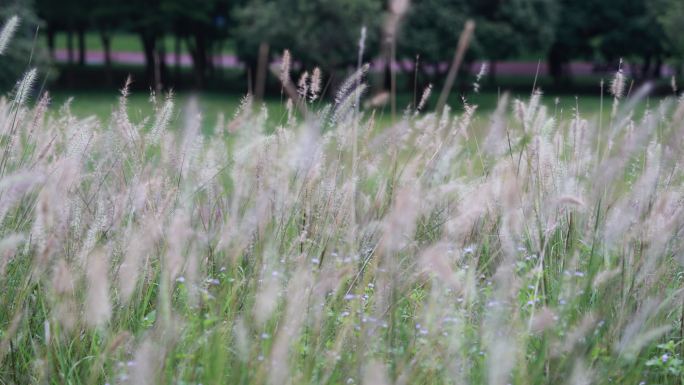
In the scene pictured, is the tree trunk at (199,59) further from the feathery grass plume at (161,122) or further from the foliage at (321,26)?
the feathery grass plume at (161,122)

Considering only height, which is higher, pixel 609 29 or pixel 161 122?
pixel 161 122

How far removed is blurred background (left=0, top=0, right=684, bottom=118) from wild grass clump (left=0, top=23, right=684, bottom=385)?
39.1 ft

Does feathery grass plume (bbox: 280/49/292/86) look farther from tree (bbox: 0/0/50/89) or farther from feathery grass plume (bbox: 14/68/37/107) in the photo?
tree (bbox: 0/0/50/89)

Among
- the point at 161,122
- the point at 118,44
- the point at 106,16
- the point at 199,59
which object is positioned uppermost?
the point at 161,122

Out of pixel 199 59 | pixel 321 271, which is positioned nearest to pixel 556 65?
pixel 199 59

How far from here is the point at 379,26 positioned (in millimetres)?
21922

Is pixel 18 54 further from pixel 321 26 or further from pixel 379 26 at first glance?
pixel 379 26

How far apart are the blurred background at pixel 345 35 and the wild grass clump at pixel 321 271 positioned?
11927 mm

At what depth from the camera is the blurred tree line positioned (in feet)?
69.3

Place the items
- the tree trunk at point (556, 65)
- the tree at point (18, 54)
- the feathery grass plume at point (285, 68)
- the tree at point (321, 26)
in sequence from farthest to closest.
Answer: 1. the tree trunk at point (556, 65)
2. the tree at point (321, 26)
3. the tree at point (18, 54)
4. the feathery grass plume at point (285, 68)

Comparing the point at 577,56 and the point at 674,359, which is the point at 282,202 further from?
the point at 577,56

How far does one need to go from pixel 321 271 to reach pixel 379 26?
1978 cm

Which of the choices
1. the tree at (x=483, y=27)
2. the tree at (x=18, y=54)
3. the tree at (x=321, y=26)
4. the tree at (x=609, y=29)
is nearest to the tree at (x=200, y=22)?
the tree at (x=321, y=26)

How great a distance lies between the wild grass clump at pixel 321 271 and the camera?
227 cm
